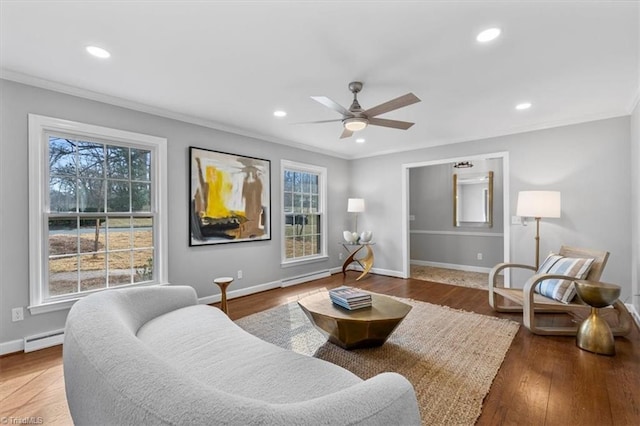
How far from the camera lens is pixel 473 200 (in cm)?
628

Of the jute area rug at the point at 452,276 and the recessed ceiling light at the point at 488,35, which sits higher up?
the recessed ceiling light at the point at 488,35

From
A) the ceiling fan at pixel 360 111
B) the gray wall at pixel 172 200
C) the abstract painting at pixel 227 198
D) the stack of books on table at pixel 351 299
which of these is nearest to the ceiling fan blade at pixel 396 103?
the ceiling fan at pixel 360 111

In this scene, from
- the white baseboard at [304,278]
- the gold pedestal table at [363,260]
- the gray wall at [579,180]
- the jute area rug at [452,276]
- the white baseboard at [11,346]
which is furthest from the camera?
the gold pedestal table at [363,260]

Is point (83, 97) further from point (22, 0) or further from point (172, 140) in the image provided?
point (22, 0)

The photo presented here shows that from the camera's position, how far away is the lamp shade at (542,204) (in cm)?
365

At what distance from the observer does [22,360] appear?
246 centimetres

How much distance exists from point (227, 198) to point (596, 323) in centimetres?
426

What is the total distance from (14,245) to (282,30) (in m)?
2.96

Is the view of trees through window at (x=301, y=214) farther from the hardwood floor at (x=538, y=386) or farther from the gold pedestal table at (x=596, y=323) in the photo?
the gold pedestal table at (x=596, y=323)

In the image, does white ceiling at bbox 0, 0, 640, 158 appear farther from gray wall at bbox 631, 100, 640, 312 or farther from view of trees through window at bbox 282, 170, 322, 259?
view of trees through window at bbox 282, 170, 322, 259

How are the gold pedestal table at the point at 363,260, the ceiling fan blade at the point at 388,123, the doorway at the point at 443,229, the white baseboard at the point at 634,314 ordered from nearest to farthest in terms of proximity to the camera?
the ceiling fan blade at the point at 388,123 < the white baseboard at the point at 634,314 < the gold pedestal table at the point at 363,260 < the doorway at the point at 443,229

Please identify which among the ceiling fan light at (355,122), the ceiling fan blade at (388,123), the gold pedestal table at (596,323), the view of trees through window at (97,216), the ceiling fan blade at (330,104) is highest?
the ceiling fan blade at (330,104)

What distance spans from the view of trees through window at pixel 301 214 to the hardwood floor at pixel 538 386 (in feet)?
10.8

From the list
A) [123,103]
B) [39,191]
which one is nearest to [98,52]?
[123,103]
